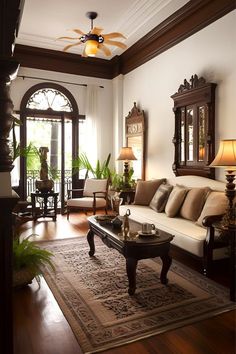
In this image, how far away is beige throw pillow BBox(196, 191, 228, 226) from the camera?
10.8 feet

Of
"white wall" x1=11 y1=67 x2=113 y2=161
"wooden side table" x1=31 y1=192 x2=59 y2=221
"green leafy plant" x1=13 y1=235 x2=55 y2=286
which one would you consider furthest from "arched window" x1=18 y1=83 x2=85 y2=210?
"green leafy plant" x1=13 y1=235 x2=55 y2=286

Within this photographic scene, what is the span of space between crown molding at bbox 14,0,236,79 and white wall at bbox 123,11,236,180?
0.12 meters

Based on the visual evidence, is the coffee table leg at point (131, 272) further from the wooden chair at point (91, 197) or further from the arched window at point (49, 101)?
the arched window at point (49, 101)

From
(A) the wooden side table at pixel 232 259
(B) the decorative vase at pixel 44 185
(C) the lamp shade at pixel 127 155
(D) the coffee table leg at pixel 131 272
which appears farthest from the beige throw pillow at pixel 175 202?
(B) the decorative vase at pixel 44 185

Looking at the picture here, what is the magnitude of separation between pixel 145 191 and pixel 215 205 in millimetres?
1788

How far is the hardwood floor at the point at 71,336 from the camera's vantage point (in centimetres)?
194

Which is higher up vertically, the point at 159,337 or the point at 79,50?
the point at 79,50

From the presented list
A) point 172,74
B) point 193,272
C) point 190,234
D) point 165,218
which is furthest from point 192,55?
point 193,272

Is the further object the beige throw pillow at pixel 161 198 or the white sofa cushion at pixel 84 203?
the white sofa cushion at pixel 84 203

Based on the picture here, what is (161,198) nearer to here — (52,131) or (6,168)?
(6,168)

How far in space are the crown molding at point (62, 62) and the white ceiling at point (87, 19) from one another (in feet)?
0.98

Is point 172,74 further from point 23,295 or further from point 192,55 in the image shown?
point 23,295

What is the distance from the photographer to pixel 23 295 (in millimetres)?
2734

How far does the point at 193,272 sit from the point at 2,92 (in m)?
2.65
